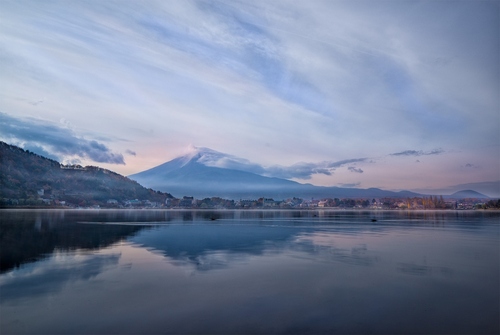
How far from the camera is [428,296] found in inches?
421

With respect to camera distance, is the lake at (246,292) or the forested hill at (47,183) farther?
the forested hill at (47,183)

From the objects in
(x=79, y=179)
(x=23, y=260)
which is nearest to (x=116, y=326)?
(x=23, y=260)

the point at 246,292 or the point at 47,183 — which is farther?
the point at 47,183

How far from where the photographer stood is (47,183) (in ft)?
497

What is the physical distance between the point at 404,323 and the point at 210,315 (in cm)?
473

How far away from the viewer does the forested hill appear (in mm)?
130625

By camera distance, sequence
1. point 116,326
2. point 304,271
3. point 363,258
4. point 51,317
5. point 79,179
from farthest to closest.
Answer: point 79,179 → point 363,258 → point 304,271 → point 51,317 → point 116,326

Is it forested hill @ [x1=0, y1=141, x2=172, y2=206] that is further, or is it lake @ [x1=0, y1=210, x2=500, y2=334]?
forested hill @ [x1=0, y1=141, x2=172, y2=206]

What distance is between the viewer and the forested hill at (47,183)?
13062 cm

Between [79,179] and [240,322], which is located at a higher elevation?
[79,179]

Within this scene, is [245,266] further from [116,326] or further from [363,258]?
[116,326]

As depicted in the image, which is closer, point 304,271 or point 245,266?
point 304,271

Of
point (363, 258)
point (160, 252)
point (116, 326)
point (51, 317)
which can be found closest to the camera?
point (116, 326)

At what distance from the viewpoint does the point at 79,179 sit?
18288 centimetres
